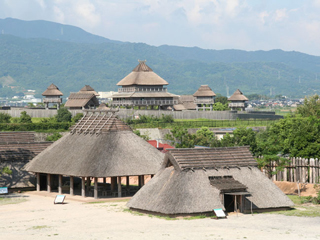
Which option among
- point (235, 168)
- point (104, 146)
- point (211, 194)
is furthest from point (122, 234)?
point (104, 146)

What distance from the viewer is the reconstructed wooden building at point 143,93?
103250mm

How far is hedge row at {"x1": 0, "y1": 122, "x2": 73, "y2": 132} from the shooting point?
237ft

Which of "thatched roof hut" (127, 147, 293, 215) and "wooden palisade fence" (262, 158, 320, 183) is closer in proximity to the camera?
"thatched roof hut" (127, 147, 293, 215)

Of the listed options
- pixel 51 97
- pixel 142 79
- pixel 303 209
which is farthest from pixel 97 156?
pixel 51 97

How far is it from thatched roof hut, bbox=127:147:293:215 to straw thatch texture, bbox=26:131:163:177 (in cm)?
585

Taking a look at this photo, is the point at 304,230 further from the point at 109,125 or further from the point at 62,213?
the point at 109,125

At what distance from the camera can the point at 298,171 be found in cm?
4241

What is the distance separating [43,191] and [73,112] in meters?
44.8

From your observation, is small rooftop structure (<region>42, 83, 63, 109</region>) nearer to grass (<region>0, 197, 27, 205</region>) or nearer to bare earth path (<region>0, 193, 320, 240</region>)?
grass (<region>0, 197, 27, 205</region>)


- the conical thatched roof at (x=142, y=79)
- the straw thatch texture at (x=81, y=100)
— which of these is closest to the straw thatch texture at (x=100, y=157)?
the conical thatched roof at (x=142, y=79)

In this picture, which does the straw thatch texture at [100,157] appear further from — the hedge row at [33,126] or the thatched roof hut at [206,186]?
the hedge row at [33,126]

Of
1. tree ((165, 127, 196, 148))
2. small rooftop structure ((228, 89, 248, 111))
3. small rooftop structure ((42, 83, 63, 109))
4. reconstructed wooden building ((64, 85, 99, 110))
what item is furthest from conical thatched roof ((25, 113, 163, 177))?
small rooftop structure ((228, 89, 248, 111))

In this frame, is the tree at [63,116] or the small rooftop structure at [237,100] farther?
the small rooftop structure at [237,100]

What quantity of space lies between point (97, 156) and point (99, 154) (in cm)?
25
